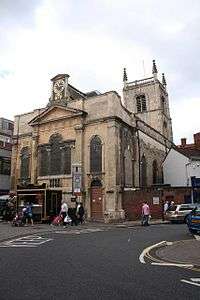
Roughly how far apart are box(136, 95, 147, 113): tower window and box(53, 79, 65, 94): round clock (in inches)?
929

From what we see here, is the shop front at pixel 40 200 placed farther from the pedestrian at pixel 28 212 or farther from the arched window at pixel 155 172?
the arched window at pixel 155 172

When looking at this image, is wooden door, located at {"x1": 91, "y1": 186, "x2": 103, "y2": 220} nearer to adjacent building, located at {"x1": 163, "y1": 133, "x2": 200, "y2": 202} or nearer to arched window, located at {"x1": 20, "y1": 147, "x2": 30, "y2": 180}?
arched window, located at {"x1": 20, "y1": 147, "x2": 30, "y2": 180}

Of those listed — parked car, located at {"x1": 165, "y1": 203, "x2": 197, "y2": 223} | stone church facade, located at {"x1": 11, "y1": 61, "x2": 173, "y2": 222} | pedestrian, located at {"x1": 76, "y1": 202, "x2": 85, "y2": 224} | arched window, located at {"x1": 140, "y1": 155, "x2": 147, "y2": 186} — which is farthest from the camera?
arched window, located at {"x1": 140, "y1": 155, "x2": 147, "y2": 186}

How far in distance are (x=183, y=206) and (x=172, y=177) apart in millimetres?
15738

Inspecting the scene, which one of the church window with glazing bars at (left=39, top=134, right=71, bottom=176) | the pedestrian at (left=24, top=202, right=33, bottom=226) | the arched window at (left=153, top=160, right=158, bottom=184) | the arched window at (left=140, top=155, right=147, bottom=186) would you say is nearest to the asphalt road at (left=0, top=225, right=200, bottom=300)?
the pedestrian at (left=24, top=202, right=33, bottom=226)

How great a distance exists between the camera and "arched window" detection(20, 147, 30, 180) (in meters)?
35.3

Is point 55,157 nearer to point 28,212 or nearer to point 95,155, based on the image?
point 95,155

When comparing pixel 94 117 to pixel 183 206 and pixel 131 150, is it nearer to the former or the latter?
pixel 131 150

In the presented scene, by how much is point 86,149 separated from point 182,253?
2153cm

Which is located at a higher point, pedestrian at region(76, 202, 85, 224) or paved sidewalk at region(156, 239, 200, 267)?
pedestrian at region(76, 202, 85, 224)

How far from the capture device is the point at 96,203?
2988 centimetres

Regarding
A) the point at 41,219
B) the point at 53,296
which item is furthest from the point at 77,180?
the point at 53,296

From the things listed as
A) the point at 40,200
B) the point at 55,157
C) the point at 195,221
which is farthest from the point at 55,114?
the point at 195,221

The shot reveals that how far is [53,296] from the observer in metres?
5.62
